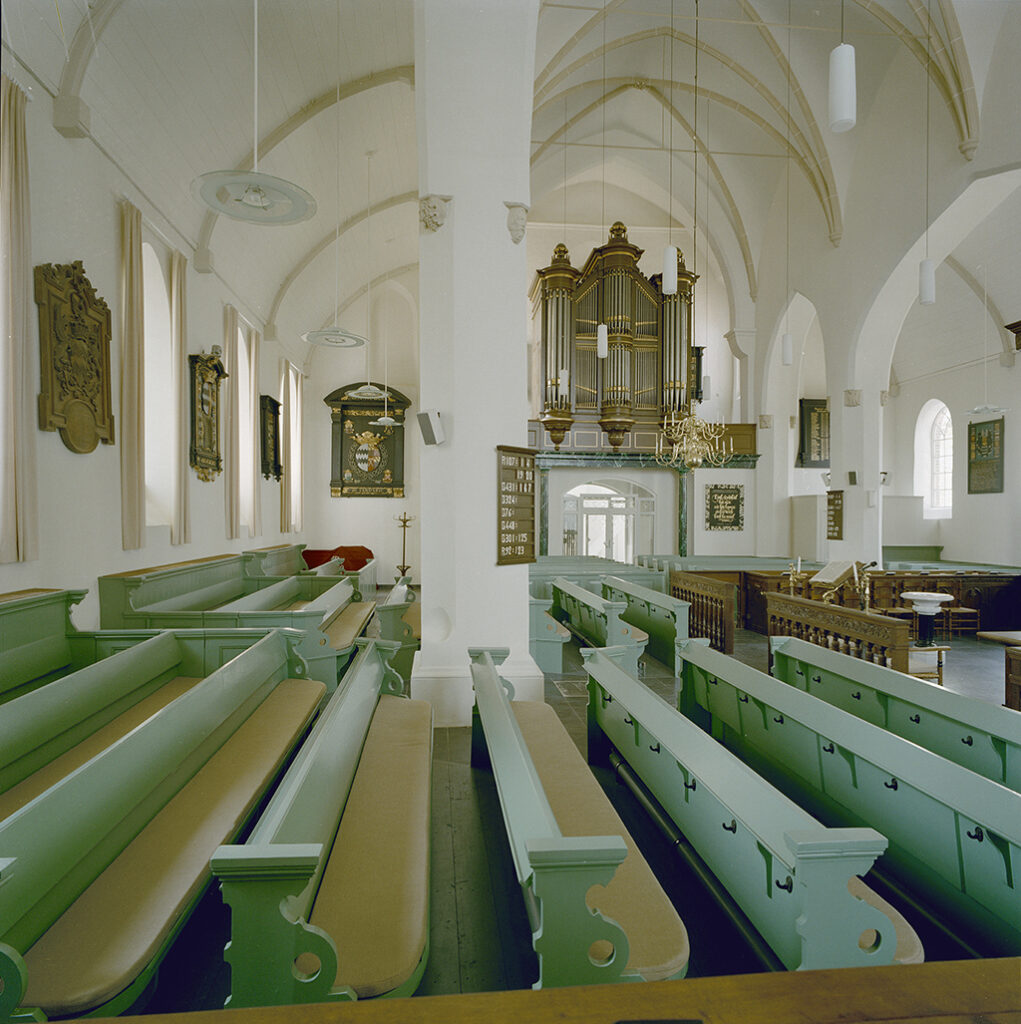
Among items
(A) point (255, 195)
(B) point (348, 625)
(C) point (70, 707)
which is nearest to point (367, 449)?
(B) point (348, 625)

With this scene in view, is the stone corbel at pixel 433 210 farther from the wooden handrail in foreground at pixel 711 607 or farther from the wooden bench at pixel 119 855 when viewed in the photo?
the wooden handrail in foreground at pixel 711 607

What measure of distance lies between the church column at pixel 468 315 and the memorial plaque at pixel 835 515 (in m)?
7.48

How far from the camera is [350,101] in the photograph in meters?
7.97

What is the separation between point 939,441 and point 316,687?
15.0 meters

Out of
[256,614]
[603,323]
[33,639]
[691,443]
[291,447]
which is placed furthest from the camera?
[291,447]

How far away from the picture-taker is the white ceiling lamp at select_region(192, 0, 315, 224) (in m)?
3.42

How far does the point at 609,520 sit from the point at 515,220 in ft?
30.3

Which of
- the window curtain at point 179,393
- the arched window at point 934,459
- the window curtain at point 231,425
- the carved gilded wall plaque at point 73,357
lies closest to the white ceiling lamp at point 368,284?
the window curtain at point 231,425

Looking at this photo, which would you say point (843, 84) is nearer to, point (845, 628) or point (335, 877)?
point (845, 628)

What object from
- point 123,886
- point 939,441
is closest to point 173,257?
point 123,886

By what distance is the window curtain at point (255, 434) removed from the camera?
31.7ft

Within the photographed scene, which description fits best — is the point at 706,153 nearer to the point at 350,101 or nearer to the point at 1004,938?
the point at 350,101

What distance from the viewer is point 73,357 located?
15.8 feet

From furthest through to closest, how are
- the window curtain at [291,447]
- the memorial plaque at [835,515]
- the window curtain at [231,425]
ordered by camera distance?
the window curtain at [291,447] → the memorial plaque at [835,515] → the window curtain at [231,425]
